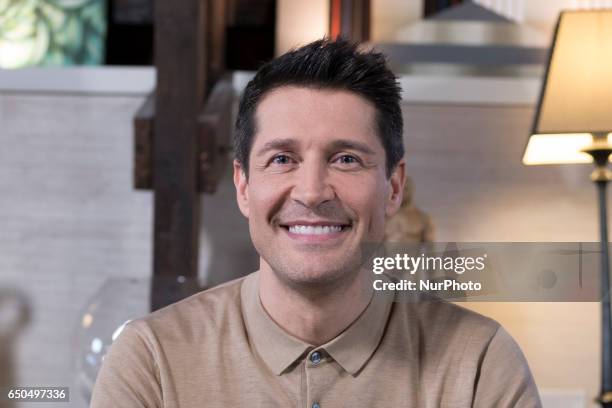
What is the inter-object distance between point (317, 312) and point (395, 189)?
0.17 m

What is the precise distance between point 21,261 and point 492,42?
52.1 inches

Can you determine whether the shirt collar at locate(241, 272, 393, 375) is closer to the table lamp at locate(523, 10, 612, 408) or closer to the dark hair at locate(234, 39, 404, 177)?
the dark hair at locate(234, 39, 404, 177)

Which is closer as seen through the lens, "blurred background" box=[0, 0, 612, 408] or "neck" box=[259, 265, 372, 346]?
"neck" box=[259, 265, 372, 346]

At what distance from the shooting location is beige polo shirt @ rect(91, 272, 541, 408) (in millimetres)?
1119

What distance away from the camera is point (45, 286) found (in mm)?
2584

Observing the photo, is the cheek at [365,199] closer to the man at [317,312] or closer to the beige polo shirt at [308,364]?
the man at [317,312]

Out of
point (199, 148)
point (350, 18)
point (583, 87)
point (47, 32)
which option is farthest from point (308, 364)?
point (47, 32)

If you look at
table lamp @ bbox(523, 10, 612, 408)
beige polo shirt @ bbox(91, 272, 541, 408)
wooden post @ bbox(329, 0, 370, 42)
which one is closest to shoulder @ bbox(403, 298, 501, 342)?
beige polo shirt @ bbox(91, 272, 541, 408)

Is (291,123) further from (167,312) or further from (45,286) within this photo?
(45,286)

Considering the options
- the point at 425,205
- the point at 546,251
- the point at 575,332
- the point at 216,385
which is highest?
the point at 546,251

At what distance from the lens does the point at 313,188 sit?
1053 millimetres

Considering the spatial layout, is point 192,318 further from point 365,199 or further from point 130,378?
point 365,199

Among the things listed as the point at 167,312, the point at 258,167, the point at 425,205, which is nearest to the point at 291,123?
the point at 258,167

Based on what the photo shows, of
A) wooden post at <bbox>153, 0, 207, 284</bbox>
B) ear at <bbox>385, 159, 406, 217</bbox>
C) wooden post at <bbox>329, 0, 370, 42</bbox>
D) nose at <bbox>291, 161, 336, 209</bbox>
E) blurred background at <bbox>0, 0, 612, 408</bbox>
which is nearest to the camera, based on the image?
nose at <bbox>291, 161, 336, 209</bbox>
